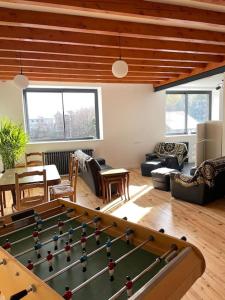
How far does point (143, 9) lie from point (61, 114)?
4.77m

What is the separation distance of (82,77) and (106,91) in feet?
3.51

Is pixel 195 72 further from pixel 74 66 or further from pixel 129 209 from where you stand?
pixel 129 209

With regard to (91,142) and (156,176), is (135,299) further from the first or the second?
(91,142)

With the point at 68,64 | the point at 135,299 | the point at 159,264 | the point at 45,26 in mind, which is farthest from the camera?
the point at 68,64

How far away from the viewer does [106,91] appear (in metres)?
6.75

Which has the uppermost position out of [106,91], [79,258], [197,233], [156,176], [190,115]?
[106,91]

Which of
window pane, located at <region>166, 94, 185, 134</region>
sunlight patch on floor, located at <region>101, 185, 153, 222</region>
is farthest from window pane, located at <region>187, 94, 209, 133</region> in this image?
sunlight patch on floor, located at <region>101, 185, 153, 222</region>

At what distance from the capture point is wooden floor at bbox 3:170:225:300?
2111 millimetres

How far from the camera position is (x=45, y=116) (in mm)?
6617

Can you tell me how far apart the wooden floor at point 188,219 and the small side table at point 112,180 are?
0.18 metres

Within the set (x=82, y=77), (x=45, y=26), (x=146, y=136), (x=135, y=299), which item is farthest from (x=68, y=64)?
(x=135, y=299)

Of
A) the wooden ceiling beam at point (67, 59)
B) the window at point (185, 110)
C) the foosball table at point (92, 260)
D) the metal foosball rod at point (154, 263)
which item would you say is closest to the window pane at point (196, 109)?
the window at point (185, 110)

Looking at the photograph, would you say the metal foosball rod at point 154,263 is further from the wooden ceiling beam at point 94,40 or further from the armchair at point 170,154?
the armchair at point 170,154

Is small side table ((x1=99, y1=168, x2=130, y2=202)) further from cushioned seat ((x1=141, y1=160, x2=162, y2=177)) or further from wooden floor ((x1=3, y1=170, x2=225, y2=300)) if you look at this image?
cushioned seat ((x1=141, y1=160, x2=162, y2=177))
